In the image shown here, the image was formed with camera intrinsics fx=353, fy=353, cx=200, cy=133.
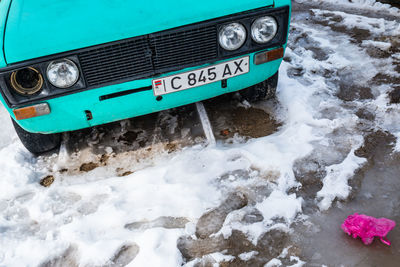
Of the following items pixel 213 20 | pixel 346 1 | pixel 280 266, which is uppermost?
pixel 213 20

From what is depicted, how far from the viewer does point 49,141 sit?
312 cm

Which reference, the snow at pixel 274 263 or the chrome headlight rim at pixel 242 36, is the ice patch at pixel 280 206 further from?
the chrome headlight rim at pixel 242 36

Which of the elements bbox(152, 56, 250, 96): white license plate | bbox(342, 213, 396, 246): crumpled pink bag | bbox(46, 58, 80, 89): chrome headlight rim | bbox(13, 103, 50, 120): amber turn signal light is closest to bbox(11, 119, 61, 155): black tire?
bbox(13, 103, 50, 120): amber turn signal light

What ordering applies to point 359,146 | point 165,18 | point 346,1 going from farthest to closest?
point 346,1
point 359,146
point 165,18

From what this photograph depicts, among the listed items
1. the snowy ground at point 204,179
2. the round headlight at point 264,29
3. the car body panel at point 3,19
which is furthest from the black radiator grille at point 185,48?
the car body panel at point 3,19

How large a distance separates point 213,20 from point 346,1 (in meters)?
4.03

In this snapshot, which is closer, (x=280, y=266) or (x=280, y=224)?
(x=280, y=266)

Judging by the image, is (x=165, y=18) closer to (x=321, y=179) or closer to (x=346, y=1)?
(x=321, y=179)

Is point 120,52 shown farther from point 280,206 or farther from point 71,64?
point 280,206

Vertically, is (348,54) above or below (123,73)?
below

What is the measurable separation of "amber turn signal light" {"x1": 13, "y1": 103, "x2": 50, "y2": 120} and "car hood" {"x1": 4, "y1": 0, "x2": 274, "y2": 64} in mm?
353

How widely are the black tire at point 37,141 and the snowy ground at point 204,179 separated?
93 millimetres

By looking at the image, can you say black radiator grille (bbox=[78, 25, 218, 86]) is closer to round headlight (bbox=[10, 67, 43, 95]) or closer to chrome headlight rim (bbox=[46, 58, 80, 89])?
chrome headlight rim (bbox=[46, 58, 80, 89])

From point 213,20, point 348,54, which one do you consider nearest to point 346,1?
point 348,54
